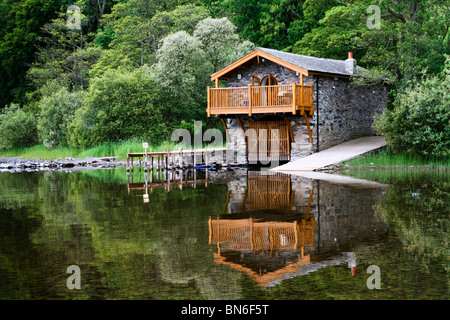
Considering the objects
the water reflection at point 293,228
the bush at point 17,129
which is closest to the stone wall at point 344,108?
the water reflection at point 293,228

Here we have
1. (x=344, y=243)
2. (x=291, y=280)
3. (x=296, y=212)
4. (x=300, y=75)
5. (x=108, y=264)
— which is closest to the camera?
(x=291, y=280)

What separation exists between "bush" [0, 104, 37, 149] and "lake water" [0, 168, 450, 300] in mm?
35128

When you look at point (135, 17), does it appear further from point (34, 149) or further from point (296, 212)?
point (296, 212)

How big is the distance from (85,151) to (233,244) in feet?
112

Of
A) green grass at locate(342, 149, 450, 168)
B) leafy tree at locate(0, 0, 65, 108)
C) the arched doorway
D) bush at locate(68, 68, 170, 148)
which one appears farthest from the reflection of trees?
leafy tree at locate(0, 0, 65, 108)

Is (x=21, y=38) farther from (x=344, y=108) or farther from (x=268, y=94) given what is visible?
(x=344, y=108)

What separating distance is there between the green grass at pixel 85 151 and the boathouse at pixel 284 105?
619cm

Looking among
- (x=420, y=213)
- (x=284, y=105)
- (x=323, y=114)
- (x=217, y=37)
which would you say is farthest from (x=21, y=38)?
(x=420, y=213)

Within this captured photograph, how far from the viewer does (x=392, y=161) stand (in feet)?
84.7

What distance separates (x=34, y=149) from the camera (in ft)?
161

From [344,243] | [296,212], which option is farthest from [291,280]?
[296,212]
